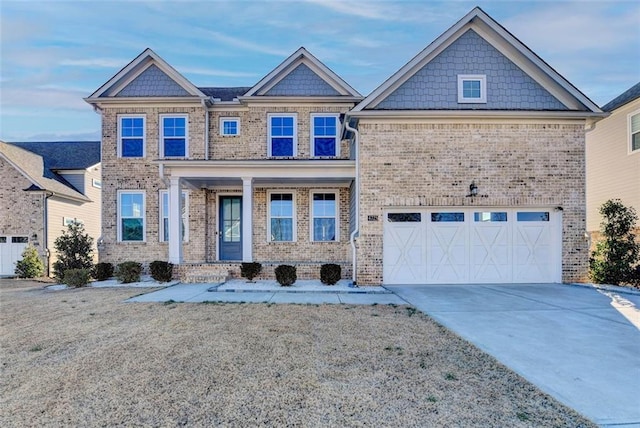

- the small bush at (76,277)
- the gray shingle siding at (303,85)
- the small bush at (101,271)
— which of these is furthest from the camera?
the gray shingle siding at (303,85)

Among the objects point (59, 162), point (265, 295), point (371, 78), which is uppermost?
point (371, 78)

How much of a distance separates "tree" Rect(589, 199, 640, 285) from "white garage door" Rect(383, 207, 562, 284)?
3.63ft

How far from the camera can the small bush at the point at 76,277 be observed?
10.7m

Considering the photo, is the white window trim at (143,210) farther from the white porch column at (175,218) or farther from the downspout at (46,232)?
the downspout at (46,232)

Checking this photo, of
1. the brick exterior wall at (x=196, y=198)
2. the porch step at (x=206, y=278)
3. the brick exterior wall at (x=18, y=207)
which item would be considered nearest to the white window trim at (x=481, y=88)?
the brick exterior wall at (x=196, y=198)

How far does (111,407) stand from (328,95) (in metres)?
11.8

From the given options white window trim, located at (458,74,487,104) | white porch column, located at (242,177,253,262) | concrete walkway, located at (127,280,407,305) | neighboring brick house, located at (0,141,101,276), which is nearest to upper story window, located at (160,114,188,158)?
white porch column, located at (242,177,253,262)

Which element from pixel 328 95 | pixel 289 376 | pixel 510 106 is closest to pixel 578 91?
pixel 510 106

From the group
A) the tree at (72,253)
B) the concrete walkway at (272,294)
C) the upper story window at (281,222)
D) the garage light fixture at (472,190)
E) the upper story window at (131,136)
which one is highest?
the upper story window at (131,136)

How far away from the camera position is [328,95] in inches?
515

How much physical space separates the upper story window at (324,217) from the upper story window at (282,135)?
194 centimetres

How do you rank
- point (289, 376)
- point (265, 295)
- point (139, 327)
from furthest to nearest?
A: point (265, 295) < point (139, 327) < point (289, 376)

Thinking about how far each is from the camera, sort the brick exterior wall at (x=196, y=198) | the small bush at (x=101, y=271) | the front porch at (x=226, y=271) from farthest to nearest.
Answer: the brick exterior wall at (x=196, y=198) → the small bush at (x=101, y=271) → the front porch at (x=226, y=271)

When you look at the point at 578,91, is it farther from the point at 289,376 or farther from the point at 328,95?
the point at 289,376
